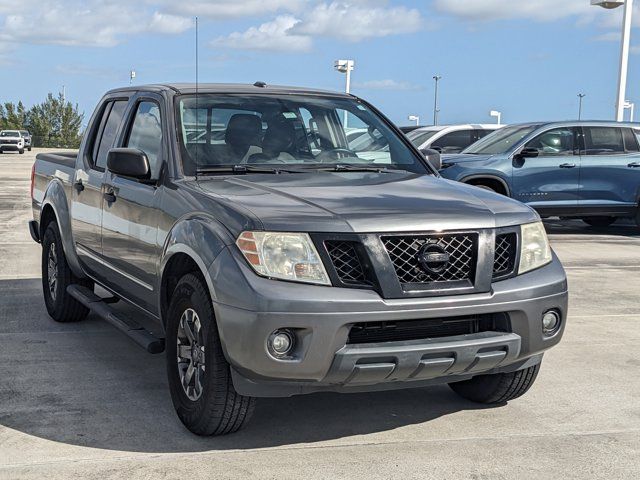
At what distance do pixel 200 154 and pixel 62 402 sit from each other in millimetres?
1551

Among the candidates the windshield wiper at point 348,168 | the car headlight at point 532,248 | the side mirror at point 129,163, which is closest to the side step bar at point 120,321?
the side mirror at point 129,163

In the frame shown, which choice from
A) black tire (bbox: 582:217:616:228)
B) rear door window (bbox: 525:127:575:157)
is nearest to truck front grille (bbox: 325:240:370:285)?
rear door window (bbox: 525:127:575:157)

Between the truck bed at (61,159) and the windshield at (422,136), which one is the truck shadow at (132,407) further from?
the windshield at (422,136)

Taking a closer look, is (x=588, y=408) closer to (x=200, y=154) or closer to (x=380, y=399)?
(x=380, y=399)

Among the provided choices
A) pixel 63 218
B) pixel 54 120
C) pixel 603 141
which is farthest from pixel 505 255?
pixel 54 120

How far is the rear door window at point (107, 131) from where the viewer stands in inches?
247

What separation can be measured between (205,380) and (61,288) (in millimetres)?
3033

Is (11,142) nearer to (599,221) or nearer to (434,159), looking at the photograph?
(599,221)

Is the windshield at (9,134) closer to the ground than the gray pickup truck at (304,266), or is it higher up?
closer to the ground

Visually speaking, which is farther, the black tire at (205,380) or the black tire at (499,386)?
the black tire at (499,386)

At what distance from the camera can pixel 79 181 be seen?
6.50 metres

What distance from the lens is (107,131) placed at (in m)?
6.49

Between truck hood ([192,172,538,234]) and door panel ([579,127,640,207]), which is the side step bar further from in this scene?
door panel ([579,127,640,207])

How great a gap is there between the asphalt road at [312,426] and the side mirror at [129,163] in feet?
4.10
